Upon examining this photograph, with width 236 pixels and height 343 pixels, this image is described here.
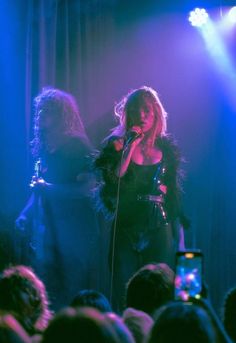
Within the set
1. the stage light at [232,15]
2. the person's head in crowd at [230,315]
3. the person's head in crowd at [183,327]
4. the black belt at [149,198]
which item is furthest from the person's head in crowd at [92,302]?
the stage light at [232,15]

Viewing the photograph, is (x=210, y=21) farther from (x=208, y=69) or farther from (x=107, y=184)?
(x=107, y=184)

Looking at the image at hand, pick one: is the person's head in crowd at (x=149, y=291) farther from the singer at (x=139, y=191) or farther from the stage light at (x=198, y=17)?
the stage light at (x=198, y=17)

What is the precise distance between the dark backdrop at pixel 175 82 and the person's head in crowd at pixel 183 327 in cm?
407

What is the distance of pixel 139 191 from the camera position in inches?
164

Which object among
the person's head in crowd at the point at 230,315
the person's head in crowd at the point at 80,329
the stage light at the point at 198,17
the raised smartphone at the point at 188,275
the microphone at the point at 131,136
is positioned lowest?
the person's head in crowd at the point at 230,315

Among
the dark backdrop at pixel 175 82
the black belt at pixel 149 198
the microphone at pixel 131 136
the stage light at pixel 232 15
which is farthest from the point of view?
the stage light at pixel 232 15

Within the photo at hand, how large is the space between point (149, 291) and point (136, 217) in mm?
1097

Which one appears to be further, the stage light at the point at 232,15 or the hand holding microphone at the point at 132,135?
the stage light at the point at 232,15

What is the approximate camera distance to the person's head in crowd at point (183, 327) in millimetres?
1977

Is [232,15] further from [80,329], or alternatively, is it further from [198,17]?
[80,329]

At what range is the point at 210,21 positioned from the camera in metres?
6.09

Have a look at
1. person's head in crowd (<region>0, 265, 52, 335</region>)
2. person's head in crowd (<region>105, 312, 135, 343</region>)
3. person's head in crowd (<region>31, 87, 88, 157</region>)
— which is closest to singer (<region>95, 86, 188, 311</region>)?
person's head in crowd (<region>31, 87, 88, 157</region>)

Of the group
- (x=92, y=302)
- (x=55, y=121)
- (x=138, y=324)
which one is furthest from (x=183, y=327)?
(x=55, y=121)

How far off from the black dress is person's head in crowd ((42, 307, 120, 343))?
2074 millimetres
